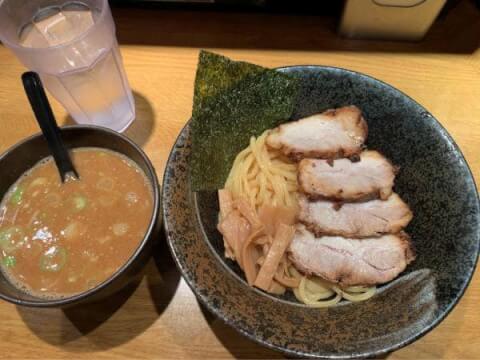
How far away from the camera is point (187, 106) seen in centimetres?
192

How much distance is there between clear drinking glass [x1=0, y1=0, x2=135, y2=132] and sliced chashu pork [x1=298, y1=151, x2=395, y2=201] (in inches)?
33.7

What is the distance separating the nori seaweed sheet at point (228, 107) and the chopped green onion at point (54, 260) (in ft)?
1.60

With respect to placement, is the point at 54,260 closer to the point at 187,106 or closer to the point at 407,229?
the point at 187,106

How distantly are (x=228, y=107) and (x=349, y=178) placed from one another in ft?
1.72

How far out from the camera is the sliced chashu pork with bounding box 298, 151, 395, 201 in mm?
1479

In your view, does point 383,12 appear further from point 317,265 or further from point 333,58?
point 317,265

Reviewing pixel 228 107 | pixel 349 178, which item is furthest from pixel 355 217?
pixel 228 107

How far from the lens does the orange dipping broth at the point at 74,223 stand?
128cm

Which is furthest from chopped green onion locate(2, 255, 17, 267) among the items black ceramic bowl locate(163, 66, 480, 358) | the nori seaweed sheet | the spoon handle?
the nori seaweed sheet

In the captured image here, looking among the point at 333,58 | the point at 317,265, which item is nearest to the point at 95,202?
the point at 317,265

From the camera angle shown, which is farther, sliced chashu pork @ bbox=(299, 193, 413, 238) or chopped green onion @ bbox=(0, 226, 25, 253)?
sliced chashu pork @ bbox=(299, 193, 413, 238)

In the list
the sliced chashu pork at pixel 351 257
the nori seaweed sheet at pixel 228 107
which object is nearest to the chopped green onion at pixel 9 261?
the nori seaweed sheet at pixel 228 107

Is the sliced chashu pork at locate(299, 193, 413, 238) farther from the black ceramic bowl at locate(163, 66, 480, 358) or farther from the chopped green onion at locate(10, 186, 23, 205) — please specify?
the chopped green onion at locate(10, 186, 23, 205)

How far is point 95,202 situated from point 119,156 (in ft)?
0.62
